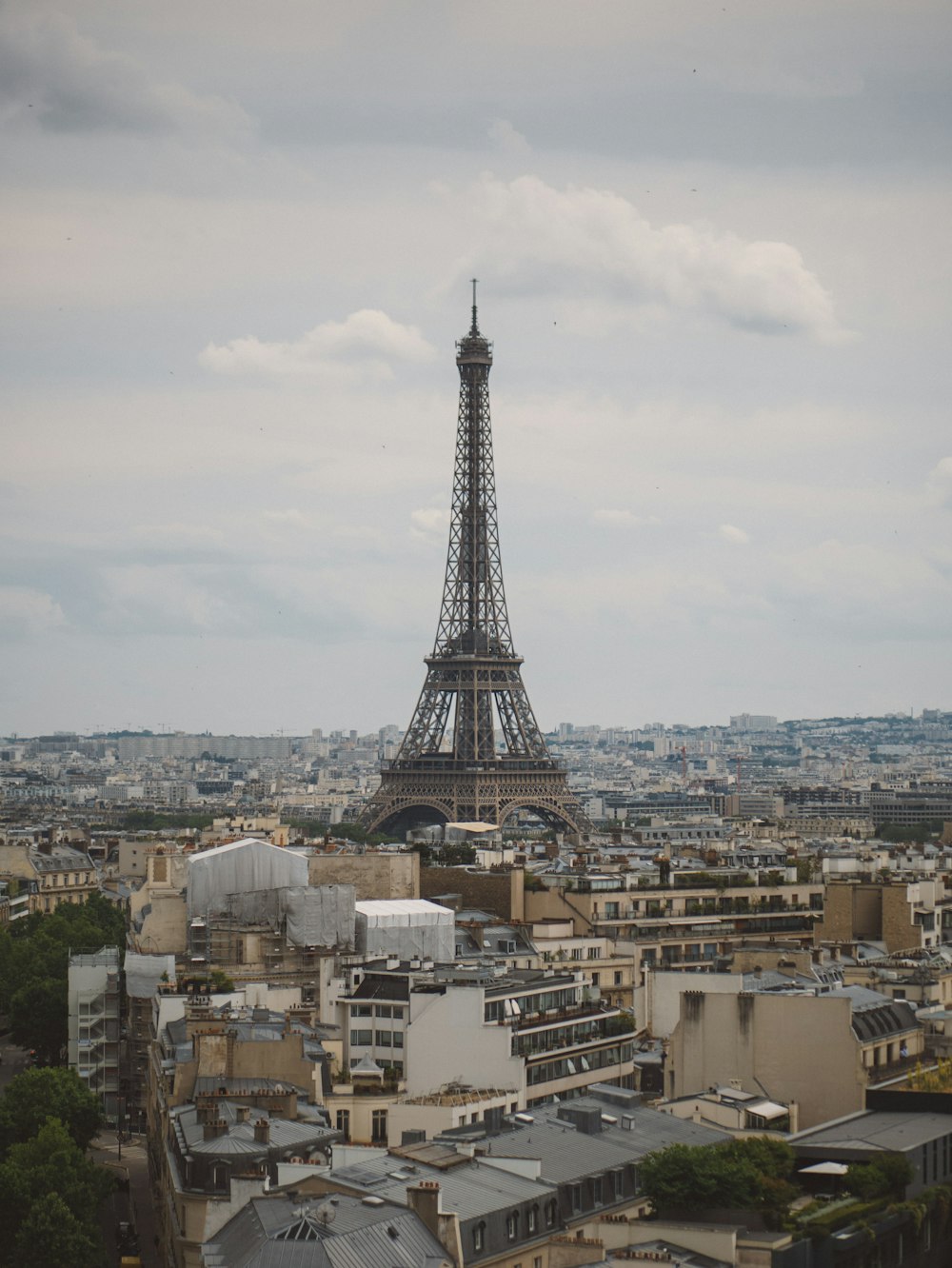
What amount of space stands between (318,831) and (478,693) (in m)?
20.1

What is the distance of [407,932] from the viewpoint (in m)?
63.7

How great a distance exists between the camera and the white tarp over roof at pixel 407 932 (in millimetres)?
63219

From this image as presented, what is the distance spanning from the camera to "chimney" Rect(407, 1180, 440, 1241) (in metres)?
35.6

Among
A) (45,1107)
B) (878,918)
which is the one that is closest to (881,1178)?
(45,1107)

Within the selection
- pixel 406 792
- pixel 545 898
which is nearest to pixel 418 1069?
pixel 545 898

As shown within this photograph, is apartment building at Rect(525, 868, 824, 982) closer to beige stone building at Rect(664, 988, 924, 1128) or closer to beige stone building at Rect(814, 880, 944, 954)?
beige stone building at Rect(814, 880, 944, 954)

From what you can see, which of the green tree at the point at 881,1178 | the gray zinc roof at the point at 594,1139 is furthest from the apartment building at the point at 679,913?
the green tree at the point at 881,1178

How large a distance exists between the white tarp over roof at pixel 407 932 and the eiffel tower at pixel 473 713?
7746 cm

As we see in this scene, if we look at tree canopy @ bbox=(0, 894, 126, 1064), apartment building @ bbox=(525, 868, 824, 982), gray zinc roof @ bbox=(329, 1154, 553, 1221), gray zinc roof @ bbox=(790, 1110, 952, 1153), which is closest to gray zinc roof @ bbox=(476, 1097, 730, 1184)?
gray zinc roof @ bbox=(329, 1154, 553, 1221)

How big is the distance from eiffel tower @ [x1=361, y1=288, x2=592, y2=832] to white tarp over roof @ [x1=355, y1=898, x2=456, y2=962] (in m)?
77.5

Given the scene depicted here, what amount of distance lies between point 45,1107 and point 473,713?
9687 cm

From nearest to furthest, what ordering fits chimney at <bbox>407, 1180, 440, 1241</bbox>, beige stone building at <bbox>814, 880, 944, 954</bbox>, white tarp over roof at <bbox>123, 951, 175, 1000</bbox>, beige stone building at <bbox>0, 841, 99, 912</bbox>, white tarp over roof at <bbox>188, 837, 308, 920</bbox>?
chimney at <bbox>407, 1180, 440, 1241</bbox> < white tarp over roof at <bbox>123, 951, 175, 1000</bbox> < white tarp over roof at <bbox>188, 837, 308, 920</bbox> < beige stone building at <bbox>814, 880, 944, 954</bbox> < beige stone building at <bbox>0, 841, 99, 912</bbox>

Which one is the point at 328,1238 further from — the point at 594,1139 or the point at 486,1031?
the point at 486,1031

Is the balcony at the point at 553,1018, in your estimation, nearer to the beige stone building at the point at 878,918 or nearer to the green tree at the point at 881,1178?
the green tree at the point at 881,1178
